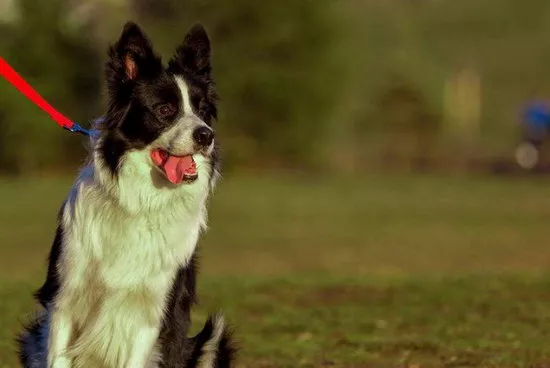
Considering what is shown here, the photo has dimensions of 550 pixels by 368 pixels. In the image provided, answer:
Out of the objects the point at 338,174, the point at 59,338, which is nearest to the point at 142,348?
the point at 59,338

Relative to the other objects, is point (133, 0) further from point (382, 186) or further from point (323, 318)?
point (323, 318)

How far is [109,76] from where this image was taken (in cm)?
730

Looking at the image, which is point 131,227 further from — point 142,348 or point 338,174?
point 338,174

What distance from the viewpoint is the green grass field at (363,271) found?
32.8ft

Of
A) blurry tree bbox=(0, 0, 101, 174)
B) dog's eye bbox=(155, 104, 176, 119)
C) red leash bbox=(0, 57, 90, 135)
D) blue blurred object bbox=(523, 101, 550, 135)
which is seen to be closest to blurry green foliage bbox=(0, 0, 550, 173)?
blurry tree bbox=(0, 0, 101, 174)

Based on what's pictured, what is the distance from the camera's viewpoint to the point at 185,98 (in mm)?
7328

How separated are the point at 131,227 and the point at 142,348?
75 cm

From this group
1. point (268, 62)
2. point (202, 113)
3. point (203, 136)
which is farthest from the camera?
point (268, 62)

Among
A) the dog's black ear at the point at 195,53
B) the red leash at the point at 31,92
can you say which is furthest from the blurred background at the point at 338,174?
the dog's black ear at the point at 195,53

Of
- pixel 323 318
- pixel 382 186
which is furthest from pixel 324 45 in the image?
pixel 323 318

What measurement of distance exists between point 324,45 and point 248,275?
83.8ft

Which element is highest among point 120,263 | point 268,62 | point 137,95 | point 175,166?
point 268,62

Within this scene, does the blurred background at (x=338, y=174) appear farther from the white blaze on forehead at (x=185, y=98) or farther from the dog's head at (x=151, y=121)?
the white blaze on forehead at (x=185, y=98)

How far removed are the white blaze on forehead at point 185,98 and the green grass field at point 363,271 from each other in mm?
2671
